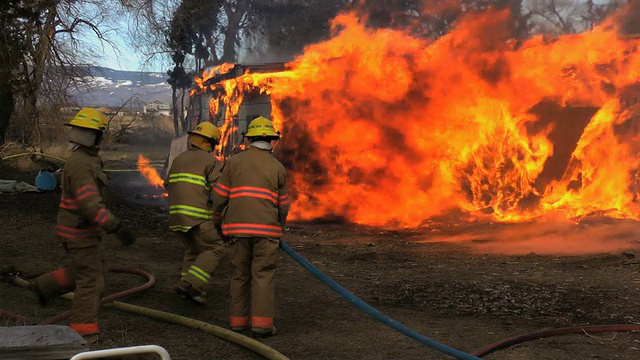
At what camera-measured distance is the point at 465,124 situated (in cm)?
1256

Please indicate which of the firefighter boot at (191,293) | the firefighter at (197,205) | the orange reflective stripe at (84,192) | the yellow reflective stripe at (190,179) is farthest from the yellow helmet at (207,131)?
the orange reflective stripe at (84,192)

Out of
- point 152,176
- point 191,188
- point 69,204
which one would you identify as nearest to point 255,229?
point 191,188

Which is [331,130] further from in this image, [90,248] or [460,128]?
[90,248]

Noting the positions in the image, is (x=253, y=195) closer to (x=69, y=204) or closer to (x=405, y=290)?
(x=69, y=204)

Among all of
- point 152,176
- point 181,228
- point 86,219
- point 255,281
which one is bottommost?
point 152,176

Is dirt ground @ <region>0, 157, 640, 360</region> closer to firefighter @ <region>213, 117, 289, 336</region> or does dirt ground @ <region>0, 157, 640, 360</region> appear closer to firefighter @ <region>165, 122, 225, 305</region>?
firefighter @ <region>213, 117, 289, 336</region>

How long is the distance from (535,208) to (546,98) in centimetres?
238

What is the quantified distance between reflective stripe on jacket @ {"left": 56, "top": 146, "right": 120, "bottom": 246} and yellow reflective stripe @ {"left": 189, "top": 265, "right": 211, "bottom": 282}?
119 cm

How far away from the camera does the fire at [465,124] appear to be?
12297mm

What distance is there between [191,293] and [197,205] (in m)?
0.90

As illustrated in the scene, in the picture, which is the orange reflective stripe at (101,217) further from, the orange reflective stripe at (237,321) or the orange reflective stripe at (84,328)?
the orange reflective stripe at (237,321)

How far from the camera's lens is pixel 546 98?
42.9 ft

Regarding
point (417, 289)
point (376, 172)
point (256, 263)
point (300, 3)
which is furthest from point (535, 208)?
point (300, 3)

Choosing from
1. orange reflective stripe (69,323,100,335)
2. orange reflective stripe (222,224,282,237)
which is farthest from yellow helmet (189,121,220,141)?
orange reflective stripe (69,323,100,335)
